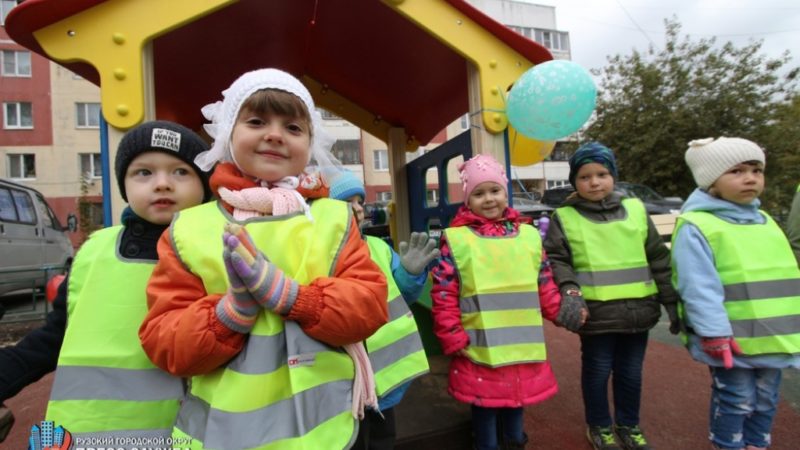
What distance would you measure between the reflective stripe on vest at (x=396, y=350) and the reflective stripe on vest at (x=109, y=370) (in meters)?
0.62

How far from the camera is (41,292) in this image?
6859 mm

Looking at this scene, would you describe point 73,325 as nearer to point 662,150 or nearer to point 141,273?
point 141,273

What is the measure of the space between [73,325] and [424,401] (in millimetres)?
1916

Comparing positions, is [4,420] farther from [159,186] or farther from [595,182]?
[595,182]

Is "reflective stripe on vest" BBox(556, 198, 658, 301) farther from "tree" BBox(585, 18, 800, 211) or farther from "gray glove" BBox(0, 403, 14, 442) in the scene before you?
"tree" BBox(585, 18, 800, 211)

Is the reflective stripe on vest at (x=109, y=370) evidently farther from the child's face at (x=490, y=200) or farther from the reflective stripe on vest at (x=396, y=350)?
the child's face at (x=490, y=200)

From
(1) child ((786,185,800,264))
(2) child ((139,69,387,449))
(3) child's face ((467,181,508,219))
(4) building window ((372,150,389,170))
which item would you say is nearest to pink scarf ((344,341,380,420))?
(2) child ((139,69,387,449))

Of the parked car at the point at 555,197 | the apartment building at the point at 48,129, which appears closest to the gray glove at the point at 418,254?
the parked car at the point at 555,197

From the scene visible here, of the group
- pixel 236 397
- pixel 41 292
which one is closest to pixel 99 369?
pixel 236 397

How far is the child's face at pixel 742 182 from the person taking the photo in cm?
211

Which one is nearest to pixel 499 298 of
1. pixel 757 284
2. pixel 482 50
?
pixel 757 284

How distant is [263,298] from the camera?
104cm

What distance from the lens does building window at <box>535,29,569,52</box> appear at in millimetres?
27016

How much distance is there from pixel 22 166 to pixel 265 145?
23798 millimetres
